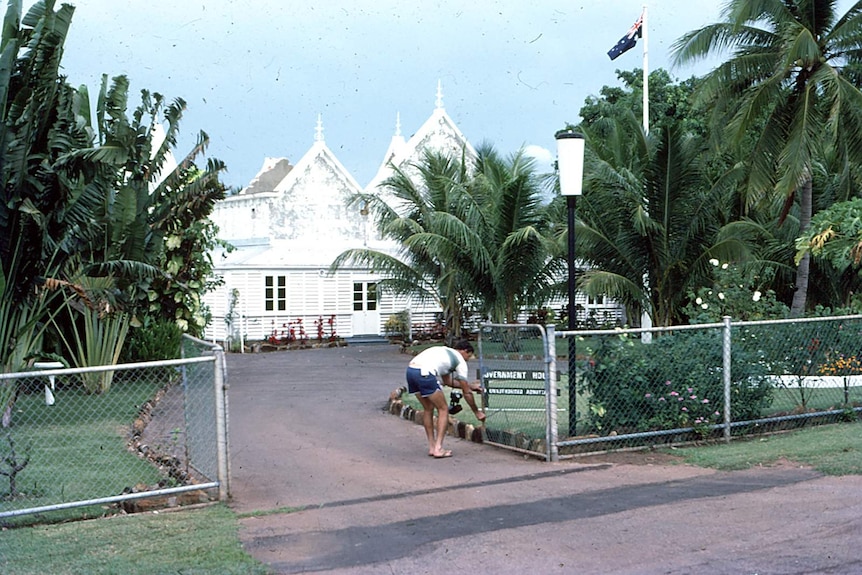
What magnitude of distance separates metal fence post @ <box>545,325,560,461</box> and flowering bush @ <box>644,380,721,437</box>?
1241 millimetres

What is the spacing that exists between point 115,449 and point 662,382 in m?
6.40

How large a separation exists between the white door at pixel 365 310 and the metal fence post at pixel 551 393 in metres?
24.8

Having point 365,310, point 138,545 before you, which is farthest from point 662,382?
point 365,310

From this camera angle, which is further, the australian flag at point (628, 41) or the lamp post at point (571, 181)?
the australian flag at point (628, 41)

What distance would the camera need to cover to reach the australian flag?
2983 cm

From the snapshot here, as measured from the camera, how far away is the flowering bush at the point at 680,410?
11.0m

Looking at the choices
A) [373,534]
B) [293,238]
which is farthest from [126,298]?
[293,238]

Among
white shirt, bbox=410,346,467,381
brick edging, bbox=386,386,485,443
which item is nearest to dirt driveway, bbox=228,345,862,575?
brick edging, bbox=386,386,485,443

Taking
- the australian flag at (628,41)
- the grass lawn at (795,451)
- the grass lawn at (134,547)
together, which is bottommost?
the grass lawn at (134,547)

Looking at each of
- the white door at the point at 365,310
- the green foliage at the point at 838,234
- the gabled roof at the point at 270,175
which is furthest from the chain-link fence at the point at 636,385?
the gabled roof at the point at 270,175

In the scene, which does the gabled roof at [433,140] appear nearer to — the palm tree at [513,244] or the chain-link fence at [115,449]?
the palm tree at [513,244]

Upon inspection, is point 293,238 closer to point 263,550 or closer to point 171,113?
point 171,113

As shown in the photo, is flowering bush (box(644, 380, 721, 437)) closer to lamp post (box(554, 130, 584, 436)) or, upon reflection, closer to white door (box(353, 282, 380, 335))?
lamp post (box(554, 130, 584, 436))

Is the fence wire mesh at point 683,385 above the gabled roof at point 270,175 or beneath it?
beneath
